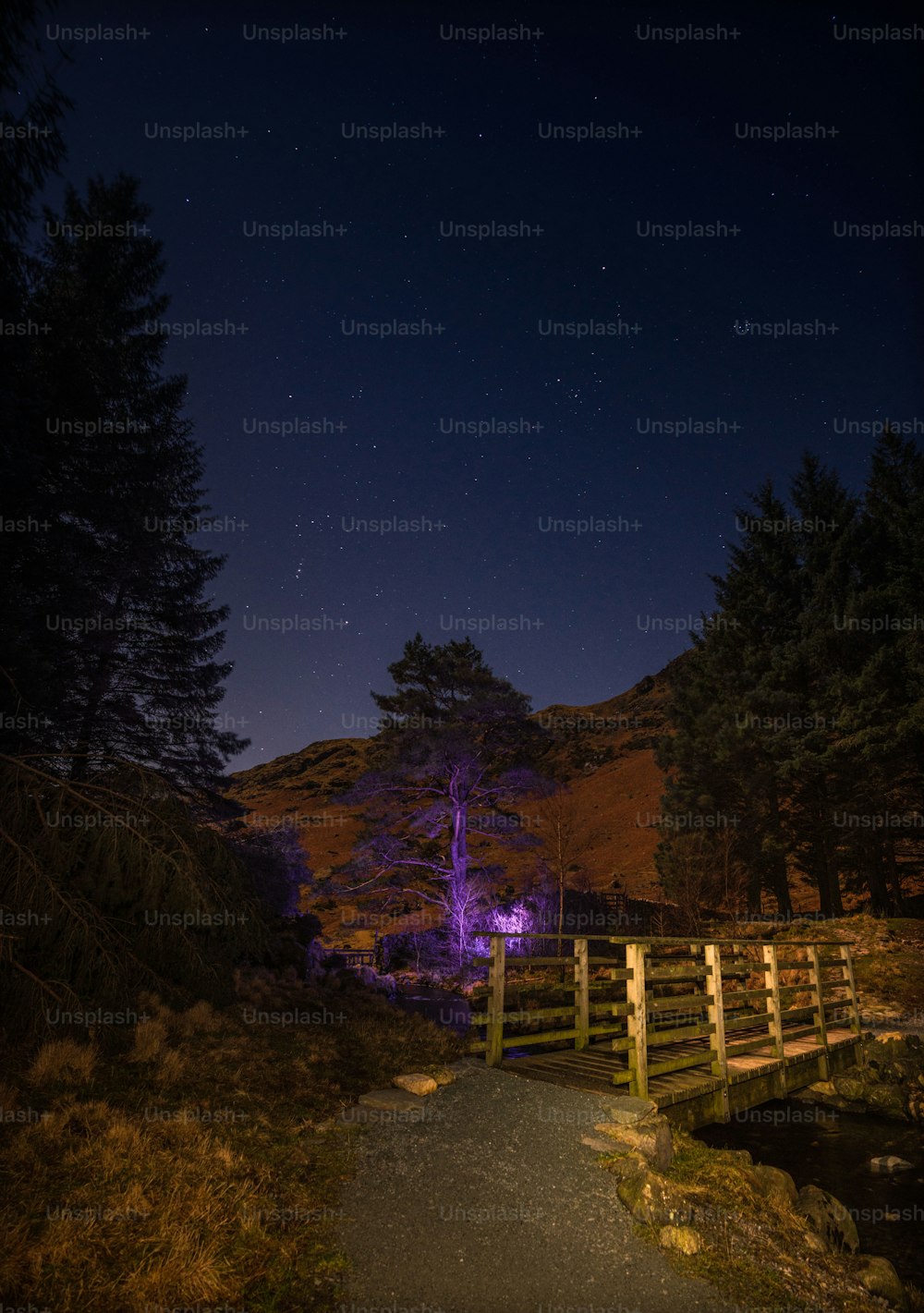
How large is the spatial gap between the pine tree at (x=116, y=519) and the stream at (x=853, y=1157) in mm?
13116

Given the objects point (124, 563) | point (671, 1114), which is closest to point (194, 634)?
point (124, 563)

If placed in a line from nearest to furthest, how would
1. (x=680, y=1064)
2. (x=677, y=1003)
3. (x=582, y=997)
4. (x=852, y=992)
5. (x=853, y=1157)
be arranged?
1. (x=677, y=1003)
2. (x=680, y=1064)
3. (x=853, y=1157)
4. (x=582, y=997)
5. (x=852, y=992)

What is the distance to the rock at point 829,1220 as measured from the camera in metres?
6.11

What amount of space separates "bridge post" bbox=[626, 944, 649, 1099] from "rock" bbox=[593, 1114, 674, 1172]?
2.61 ft

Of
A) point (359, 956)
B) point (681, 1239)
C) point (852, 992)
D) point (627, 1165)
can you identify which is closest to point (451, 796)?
point (359, 956)

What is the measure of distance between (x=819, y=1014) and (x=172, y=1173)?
1085 centimetres

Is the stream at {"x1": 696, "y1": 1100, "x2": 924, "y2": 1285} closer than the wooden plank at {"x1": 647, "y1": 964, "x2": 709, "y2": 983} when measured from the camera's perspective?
Yes

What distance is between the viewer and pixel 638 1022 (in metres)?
7.28

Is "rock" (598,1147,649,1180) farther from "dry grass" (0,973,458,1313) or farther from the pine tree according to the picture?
the pine tree

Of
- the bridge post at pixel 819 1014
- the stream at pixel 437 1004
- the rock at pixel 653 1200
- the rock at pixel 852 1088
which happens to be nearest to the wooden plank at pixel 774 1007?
the bridge post at pixel 819 1014

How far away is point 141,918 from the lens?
6.58 meters

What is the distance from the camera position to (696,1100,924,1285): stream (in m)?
6.73

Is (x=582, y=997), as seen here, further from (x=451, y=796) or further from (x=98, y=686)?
(x=451, y=796)

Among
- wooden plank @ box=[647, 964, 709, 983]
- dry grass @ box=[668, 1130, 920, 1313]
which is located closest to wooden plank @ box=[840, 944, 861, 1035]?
wooden plank @ box=[647, 964, 709, 983]
